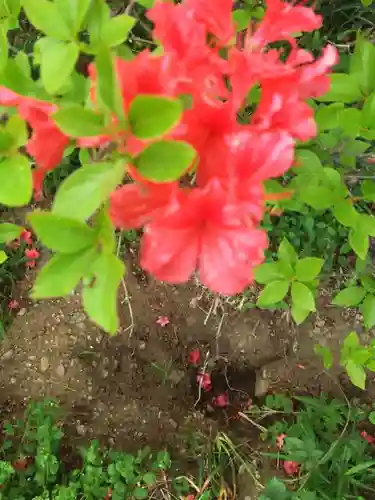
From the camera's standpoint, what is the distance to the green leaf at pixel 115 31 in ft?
2.31

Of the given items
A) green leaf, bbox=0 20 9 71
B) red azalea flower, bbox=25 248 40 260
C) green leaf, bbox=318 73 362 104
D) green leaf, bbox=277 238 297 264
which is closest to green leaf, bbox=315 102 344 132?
Result: green leaf, bbox=318 73 362 104

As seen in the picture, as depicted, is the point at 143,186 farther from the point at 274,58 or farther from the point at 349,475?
the point at 349,475

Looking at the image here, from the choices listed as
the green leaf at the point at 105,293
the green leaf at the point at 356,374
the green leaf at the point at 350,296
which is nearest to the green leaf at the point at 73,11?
the green leaf at the point at 105,293

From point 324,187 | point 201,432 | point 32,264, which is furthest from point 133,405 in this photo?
point 324,187

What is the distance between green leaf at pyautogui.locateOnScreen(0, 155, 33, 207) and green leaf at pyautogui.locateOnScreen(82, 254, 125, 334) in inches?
4.0

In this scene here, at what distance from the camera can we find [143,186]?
1.66 ft

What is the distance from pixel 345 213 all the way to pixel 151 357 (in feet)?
3.79

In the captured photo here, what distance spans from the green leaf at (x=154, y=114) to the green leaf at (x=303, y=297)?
737mm

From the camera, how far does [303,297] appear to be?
3.77 ft

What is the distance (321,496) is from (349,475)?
3.7 inches

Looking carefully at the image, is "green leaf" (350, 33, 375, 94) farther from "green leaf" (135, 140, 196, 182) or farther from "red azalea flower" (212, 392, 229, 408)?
"red azalea flower" (212, 392, 229, 408)

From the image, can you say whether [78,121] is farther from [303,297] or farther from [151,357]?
[151,357]

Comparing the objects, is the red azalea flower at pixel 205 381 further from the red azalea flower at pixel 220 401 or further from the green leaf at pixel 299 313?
Answer: the green leaf at pixel 299 313

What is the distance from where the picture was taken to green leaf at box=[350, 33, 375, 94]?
0.92m
